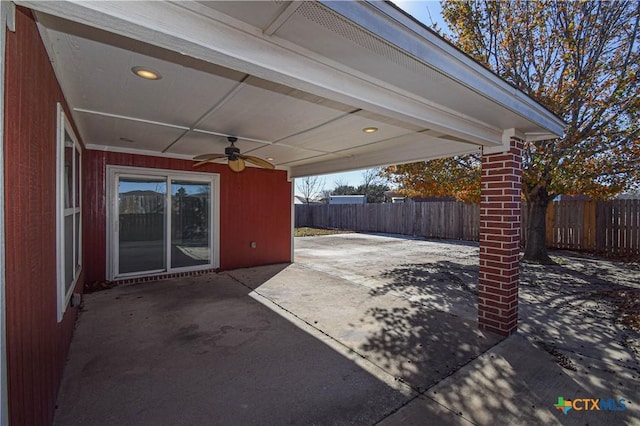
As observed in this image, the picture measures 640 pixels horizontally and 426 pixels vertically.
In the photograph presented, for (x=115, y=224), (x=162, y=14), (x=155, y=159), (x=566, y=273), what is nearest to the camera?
(x=162, y=14)

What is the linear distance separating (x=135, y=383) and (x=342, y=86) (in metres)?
2.71

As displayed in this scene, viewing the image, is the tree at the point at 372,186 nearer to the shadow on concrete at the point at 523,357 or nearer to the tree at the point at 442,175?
the tree at the point at 442,175

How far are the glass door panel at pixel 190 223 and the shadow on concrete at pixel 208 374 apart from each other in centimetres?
194

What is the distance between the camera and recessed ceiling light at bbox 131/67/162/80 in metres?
2.23

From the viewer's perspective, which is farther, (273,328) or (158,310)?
(158,310)

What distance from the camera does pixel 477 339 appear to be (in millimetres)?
3119

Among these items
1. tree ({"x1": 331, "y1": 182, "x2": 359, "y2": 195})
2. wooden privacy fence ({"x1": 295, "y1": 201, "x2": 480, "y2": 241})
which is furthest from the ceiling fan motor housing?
tree ({"x1": 331, "y1": 182, "x2": 359, "y2": 195})

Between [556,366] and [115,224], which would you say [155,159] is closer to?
[115,224]

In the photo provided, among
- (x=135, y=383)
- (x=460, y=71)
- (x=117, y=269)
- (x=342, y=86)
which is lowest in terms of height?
(x=135, y=383)

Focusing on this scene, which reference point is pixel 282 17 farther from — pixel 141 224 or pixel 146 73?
pixel 141 224

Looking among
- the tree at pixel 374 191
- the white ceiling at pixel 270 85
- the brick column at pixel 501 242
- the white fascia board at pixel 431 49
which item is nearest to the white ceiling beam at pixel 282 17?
the white ceiling at pixel 270 85

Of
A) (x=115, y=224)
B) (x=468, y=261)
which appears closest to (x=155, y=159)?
(x=115, y=224)

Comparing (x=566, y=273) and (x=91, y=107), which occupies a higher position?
(x=91, y=107)

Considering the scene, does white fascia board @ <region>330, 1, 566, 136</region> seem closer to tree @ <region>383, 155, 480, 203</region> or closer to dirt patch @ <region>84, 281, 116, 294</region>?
tree @ <region>383, 155, 480, 203</region>
